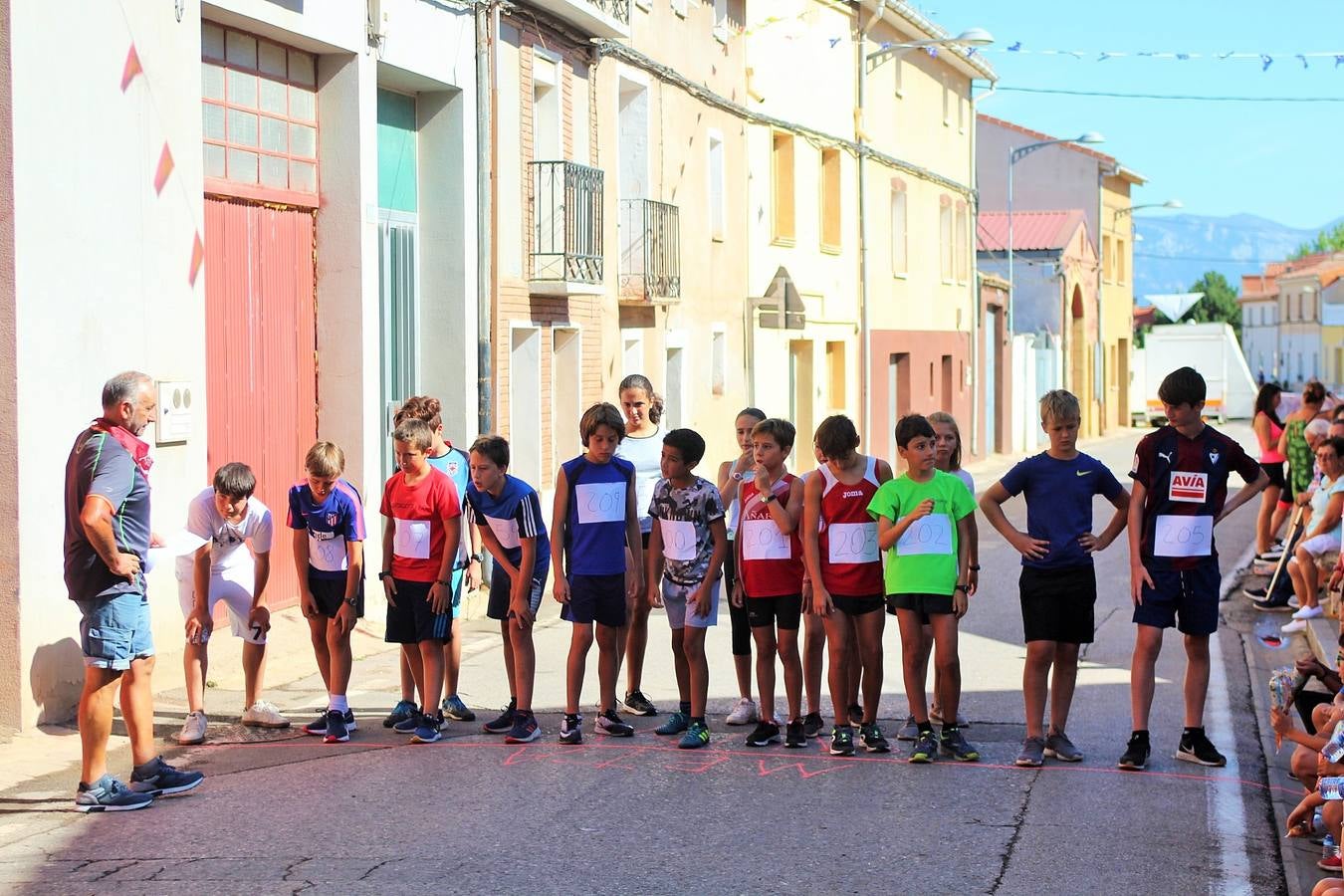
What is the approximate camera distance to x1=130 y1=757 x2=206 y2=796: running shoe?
773 cm

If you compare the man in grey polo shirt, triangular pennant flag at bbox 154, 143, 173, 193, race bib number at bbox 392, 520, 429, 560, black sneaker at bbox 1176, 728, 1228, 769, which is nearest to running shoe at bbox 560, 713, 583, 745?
race bib number at bbox 392, 520, 429, 560

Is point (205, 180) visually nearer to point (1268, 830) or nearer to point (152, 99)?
point (152, 99)

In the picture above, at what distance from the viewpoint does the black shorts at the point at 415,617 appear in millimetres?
9031

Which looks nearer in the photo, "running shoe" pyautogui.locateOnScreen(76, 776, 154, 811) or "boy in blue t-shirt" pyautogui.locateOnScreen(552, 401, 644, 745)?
"running shoe" pyautogui.locateOnScreen(76, 776, 154, 811)

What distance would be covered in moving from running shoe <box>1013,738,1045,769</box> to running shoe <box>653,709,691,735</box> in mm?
1691

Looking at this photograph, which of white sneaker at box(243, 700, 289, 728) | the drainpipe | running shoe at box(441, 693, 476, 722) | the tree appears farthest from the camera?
the tree

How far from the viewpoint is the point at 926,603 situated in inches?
332

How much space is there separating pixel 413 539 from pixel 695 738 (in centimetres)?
173

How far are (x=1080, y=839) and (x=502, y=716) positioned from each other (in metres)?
3.28

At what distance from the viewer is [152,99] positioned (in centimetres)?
1062

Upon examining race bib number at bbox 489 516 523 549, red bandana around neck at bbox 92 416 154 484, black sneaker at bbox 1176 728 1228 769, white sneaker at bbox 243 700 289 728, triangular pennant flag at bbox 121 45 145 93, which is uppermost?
triangular pennant flag at bbox 121 45 145 93

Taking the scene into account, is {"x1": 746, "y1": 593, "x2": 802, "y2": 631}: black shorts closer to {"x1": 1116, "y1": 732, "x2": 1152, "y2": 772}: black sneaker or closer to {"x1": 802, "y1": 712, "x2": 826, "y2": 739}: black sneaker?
{"x1": 802, "y1": 712, "x2": 826, "y2": 739}: black sneaker

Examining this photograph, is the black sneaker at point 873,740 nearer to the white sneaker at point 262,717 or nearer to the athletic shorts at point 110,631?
the white sneaker at point 262,717

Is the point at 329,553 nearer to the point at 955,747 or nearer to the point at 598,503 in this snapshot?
the point at 598,503
